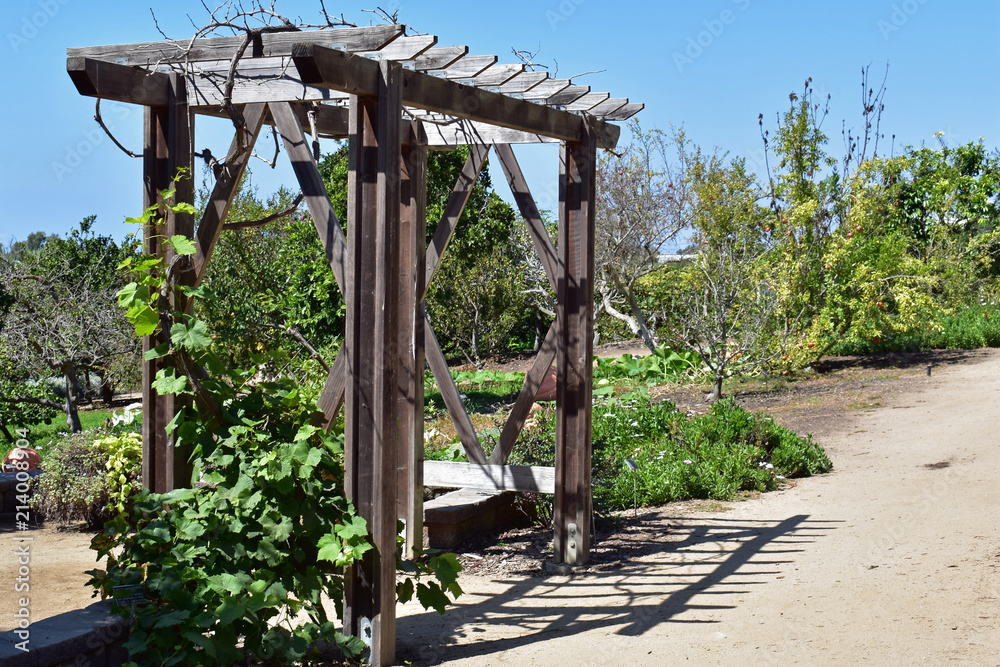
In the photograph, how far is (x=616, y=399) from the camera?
463 inches

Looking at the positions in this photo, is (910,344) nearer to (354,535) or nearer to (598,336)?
(598,336)

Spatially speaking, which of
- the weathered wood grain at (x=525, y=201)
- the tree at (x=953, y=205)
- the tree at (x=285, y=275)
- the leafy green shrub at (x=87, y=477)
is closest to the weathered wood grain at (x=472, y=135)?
the weathered wood grain at (x=525, y=201)

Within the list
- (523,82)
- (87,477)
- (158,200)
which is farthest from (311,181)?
(87,477)

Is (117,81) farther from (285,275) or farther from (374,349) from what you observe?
(285,275)

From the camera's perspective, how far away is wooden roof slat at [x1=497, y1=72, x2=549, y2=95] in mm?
4756

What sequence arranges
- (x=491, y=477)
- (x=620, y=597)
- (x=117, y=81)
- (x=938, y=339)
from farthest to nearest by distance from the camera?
(x=938, y=339) < (x=491, y=477) < (x=620, y=597) < (x=117, y=81)

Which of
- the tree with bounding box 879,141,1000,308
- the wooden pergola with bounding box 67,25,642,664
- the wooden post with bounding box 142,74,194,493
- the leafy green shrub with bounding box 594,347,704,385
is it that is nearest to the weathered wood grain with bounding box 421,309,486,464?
the wooden pergola with bounding box 67,25,642,664

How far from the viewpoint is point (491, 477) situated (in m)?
5.61

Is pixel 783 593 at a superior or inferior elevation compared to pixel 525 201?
inferior

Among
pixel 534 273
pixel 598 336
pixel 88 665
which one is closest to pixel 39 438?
pixel 534 273

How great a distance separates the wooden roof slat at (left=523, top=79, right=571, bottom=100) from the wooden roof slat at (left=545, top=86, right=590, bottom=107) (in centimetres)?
9

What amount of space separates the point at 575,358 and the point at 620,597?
4.62ft

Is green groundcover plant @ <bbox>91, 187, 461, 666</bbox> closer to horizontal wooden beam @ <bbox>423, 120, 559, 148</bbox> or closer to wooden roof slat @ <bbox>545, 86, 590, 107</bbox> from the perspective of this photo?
horizontal wooden beam @ <bbox>423, 120, 559, 148</bbox>

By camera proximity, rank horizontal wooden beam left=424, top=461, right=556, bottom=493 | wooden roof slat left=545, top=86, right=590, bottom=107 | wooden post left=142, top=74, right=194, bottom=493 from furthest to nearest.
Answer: horizontal wooden beam left=424, top=461, right=556, bottom=493 → wooden roof slat left=545, top=86, right=590, bottom=107 → wooden post left=142, top=74, right=194, bottom=493
